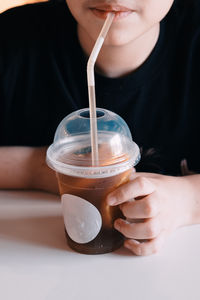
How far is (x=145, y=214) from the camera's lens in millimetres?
631

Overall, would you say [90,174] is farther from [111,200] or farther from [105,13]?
[105,13]

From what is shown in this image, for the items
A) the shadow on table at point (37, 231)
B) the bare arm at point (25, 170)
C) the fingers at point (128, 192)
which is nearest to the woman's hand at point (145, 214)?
the fingers at point (128, 192)

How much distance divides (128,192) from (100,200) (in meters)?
0.04

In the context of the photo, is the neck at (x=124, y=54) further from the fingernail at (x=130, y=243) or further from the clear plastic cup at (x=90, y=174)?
the fingernail at (x=130, y=243)

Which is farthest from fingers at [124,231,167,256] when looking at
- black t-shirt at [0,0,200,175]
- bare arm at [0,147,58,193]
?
black t-shirt at [0,0,200,175]

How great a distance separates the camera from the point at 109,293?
1.76ft

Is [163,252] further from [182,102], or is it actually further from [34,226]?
[182,102]

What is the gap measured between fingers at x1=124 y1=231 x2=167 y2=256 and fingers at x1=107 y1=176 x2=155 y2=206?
7cm

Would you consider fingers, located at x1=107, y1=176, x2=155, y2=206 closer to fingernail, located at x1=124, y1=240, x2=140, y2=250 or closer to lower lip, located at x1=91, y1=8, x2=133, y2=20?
fingernail, located at x1=124, y1=240, x2=140, y2=250

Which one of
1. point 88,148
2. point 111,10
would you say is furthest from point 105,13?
point 88,148

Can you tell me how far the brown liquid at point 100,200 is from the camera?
59 cm

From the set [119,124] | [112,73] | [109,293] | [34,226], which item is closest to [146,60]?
[112,73]

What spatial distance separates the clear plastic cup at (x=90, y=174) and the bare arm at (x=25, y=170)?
18cm

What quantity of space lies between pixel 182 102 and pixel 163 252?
437 millimetres
